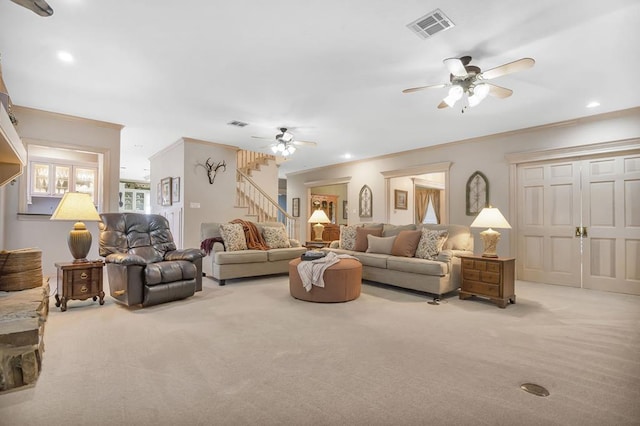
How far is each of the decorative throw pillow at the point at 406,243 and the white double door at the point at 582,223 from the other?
7.06 feet

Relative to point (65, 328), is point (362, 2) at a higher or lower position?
higher

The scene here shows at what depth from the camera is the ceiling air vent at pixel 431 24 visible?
2.51 meters

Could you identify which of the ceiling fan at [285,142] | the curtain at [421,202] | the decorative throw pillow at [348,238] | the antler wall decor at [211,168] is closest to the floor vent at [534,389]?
the decorative throw pillow at [348,238]

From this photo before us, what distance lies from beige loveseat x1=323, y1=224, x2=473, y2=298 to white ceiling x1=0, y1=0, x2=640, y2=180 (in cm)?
188

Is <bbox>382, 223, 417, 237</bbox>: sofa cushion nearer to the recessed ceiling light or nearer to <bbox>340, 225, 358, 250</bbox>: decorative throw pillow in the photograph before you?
<bbox>340, 225, 358, 250</bbox>: decorative throw pillow

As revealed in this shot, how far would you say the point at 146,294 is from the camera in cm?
352

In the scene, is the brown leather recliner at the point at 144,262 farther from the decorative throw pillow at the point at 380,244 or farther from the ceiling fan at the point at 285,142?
the decorative throw pillow at the point at 380,244

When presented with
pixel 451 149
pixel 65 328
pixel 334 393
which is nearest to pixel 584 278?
pixel 451 149

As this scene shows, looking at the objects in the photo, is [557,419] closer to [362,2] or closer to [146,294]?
[362,2]

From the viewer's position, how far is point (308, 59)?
324 cm

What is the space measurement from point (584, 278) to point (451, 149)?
3.09 m

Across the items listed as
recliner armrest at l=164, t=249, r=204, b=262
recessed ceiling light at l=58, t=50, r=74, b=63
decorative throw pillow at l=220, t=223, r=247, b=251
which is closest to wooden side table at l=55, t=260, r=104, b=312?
recliner armrest at l=164, t=249, r=204, b=262

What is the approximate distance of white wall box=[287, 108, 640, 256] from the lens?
15.4ft

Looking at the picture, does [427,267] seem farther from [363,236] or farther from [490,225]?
[363,236]
